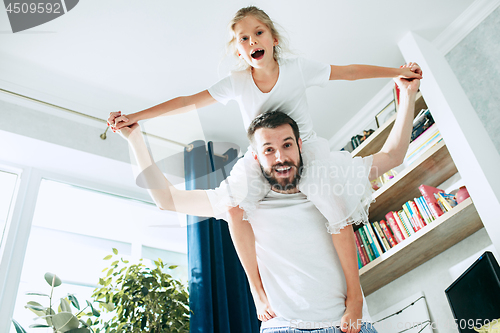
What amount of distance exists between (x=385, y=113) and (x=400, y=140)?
4.68 feet

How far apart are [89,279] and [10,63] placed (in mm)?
1471

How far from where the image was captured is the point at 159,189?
149cm

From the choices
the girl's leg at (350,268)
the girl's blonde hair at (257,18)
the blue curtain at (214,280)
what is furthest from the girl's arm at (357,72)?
the blue curtain at (214,280)

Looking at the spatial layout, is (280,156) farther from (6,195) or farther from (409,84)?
(6,195)

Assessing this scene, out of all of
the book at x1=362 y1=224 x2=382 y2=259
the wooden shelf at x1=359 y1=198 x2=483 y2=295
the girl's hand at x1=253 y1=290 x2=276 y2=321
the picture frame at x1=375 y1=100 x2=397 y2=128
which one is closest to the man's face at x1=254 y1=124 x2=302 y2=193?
the girl's hand at x1=253 y1=290 x2=276 y2=321

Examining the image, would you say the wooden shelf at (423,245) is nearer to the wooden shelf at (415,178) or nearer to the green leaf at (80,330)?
the wooden shelf at (415,178)

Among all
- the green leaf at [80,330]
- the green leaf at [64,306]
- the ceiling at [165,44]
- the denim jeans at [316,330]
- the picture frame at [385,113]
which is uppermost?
the ceiling at [165,44]

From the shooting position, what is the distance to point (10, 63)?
103 inches

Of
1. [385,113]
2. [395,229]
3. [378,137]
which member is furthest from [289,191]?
[385,113]

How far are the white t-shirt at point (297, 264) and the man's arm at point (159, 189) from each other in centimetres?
21

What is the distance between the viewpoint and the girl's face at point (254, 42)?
159 cm

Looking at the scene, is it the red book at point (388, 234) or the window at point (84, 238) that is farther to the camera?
the window at point (84, 238)

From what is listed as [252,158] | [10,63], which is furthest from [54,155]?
[252,158]

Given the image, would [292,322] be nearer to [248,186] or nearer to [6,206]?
[248,186]
